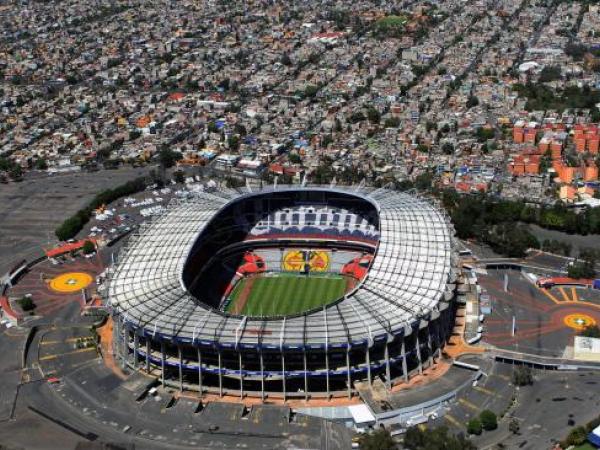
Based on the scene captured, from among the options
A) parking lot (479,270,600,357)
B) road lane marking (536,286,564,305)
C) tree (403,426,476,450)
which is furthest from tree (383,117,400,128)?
tree (403,426,476,450)

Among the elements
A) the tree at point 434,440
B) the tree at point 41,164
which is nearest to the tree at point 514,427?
the tree at point 434,440

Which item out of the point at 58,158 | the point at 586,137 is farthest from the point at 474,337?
the point at 58,158

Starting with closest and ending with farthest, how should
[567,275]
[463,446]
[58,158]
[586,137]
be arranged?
1. [463,446]
2. [567,275]
3. [586,137]
4. [58,158]

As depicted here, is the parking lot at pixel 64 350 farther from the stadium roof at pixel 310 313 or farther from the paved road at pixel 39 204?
the paved road at pixel 39 204

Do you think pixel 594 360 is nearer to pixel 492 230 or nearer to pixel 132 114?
pixel 492 230

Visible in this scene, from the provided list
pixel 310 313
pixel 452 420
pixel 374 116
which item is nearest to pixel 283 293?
pixel 310 313

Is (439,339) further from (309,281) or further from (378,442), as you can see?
(309,281)

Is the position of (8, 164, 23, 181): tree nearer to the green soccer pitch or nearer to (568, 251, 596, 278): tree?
the green soccer pitch
